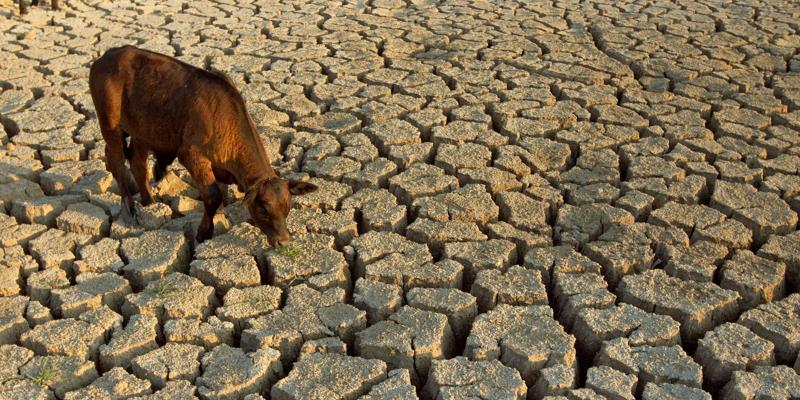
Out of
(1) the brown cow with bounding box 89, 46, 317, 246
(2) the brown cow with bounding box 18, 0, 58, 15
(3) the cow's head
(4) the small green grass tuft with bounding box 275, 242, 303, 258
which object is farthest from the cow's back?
(2) the brown cow with bounding box 18, 0, 58, 15

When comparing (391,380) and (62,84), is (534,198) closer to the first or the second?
(391,380)

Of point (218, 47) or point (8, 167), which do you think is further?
point (218, 47)

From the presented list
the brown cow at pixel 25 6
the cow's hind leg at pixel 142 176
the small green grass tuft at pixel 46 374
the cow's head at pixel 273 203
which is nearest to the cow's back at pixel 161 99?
the cow's hind leg at pixel 142 176

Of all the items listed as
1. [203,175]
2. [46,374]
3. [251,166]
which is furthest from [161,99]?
[46,374]

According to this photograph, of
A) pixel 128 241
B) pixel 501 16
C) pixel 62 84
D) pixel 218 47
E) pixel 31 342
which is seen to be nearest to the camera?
pixel 31 342

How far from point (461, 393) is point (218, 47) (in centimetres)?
527

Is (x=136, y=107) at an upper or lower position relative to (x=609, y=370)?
upper

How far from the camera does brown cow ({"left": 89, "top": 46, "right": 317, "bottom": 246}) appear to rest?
13.0 ft

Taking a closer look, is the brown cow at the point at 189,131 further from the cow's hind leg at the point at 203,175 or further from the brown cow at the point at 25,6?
the brown cow at the point at 25,6

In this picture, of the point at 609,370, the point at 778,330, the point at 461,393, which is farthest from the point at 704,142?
the point at 461,393

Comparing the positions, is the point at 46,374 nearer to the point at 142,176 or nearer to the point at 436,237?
the point at 142,176

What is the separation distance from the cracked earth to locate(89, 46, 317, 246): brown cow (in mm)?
260

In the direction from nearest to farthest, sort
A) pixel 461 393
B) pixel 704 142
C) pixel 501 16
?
pixel 461 393
pixel 704 142
pixel 501 16

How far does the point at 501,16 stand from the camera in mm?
8586
